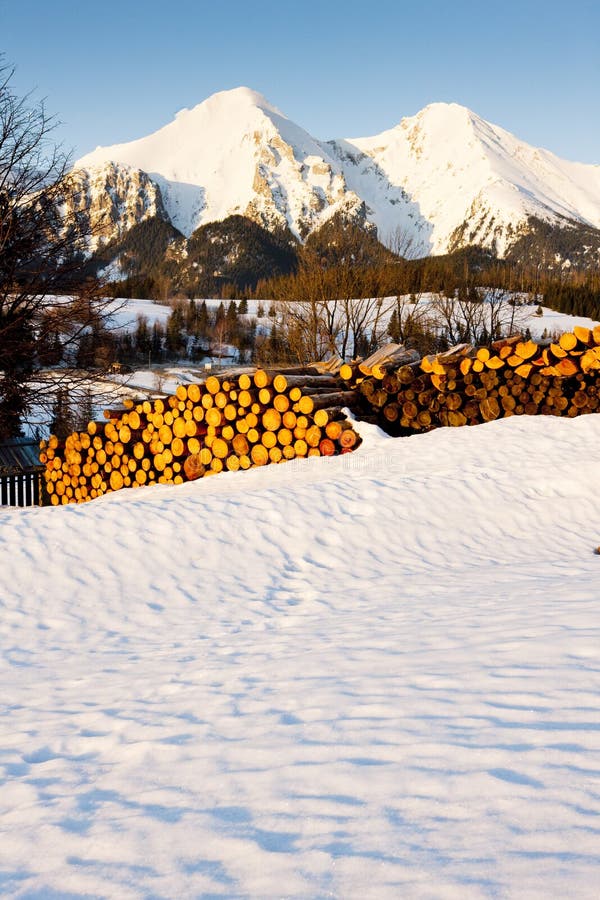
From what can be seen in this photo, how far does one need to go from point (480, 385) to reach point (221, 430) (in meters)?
4.31

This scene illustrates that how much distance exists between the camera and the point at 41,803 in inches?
101

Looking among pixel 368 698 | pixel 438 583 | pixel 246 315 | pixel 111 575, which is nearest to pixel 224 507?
pixel 111 575

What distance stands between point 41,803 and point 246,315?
81.6m

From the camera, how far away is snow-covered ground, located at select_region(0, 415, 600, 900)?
2029 mm

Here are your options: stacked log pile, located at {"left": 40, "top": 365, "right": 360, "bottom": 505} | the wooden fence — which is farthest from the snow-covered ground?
the wooden fence

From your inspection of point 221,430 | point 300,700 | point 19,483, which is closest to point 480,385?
point 221,430

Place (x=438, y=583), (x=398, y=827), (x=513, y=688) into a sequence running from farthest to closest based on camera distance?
(x=438, y=583), (x=513, y=688), (x=398, y=827)

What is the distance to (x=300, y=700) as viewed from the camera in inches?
127

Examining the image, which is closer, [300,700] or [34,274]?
[300,700]

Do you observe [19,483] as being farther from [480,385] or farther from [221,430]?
[480,385]

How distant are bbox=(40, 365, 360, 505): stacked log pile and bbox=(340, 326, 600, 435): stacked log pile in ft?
1.86

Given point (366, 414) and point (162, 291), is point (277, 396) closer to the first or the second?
point (366, 414)

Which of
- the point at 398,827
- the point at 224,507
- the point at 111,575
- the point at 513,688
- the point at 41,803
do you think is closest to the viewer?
the point at 398,827

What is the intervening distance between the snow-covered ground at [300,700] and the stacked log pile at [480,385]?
332cm
